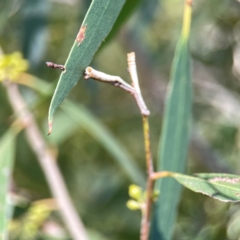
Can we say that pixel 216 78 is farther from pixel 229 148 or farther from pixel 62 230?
pixel 62 230

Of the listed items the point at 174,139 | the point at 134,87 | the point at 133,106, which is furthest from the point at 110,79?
the point at 133,106

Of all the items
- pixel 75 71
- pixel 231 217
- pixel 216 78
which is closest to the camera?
pixel 75 71

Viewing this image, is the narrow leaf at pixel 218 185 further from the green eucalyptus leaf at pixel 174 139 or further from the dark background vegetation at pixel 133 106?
the dark background vegetation at pixel 133 106

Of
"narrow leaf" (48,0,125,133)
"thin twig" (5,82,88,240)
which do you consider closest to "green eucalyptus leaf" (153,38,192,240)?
"narrow leaf" (48,0,125,133)

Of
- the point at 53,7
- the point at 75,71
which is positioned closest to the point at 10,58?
the point at 75,71

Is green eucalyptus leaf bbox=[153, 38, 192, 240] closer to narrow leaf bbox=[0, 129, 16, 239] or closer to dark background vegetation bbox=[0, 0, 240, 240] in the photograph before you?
narrow leaf bbox=[0, 129, 16, 239]

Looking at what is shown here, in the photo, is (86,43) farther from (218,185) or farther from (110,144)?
(110,144)

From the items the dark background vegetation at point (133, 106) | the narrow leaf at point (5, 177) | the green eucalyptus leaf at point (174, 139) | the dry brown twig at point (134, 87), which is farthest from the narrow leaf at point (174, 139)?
the dark background vegetation at point (133, 106)
